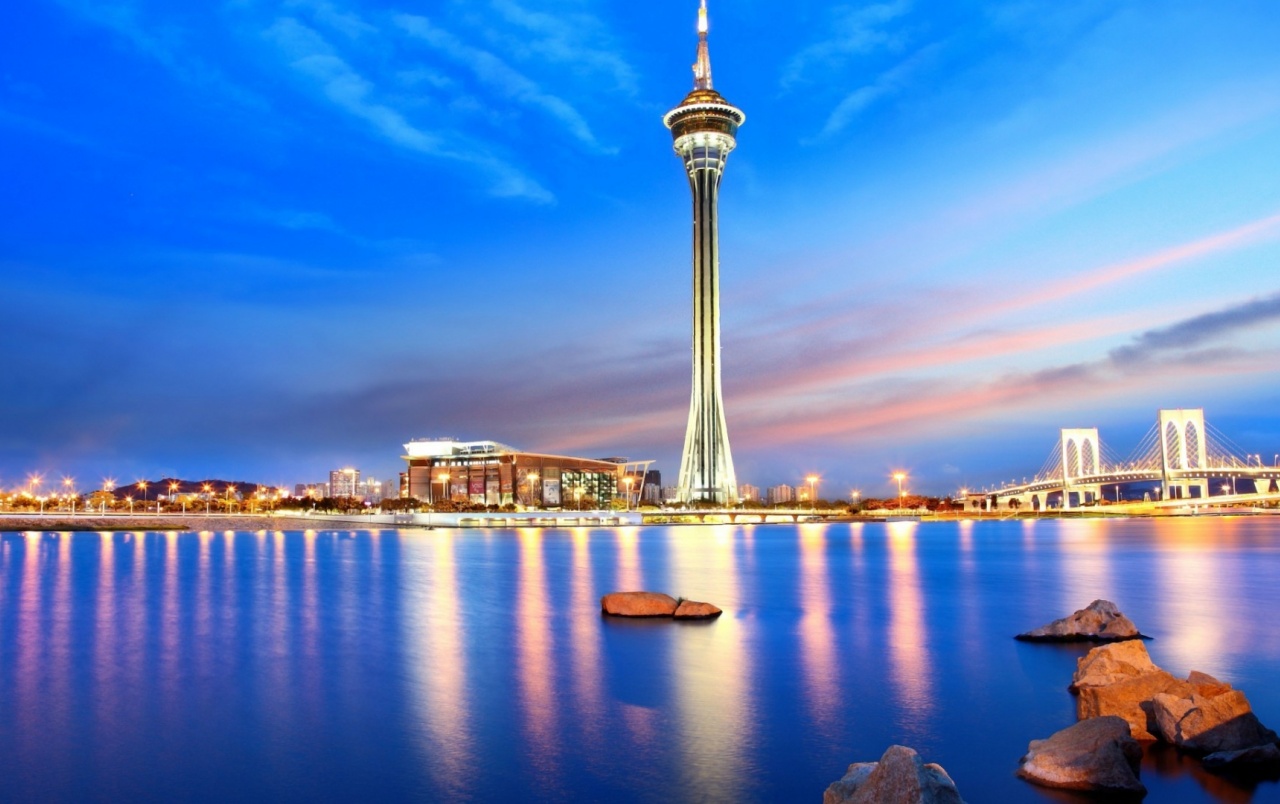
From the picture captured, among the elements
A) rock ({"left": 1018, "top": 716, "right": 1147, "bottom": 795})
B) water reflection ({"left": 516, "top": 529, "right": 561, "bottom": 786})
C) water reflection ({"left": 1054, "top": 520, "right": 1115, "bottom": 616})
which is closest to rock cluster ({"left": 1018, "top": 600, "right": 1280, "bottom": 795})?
rock ({"left": 1018, "top": 716, "right": 1147, "bottom": 795})

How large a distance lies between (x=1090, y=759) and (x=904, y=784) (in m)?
2.95

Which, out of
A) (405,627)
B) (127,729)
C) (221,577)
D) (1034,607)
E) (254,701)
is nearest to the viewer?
(127,729)

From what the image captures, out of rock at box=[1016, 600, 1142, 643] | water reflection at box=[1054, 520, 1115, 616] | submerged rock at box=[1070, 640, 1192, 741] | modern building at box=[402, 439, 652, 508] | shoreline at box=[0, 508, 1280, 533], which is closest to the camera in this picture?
submerged rock at box=[1070, 640, 1192, 741]

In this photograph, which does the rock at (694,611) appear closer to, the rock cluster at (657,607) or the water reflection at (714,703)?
the rock cluster at (657,607)

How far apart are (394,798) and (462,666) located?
7558 mm

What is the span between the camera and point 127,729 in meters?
12.1

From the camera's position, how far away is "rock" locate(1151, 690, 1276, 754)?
9.91 metres

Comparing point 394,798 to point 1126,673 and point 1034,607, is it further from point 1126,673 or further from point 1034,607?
point 1034,607

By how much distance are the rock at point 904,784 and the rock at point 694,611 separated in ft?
47.9

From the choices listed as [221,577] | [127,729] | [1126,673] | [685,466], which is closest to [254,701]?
[127,729]

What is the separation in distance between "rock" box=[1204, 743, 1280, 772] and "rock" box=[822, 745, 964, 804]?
388cm

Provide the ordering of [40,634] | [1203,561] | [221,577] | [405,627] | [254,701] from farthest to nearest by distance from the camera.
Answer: [1203,561] < [221,577] < [405,627] < [40,634] < [254,701]

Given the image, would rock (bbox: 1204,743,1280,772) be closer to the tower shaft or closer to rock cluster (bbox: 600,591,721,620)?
rock cluster (bbox: 600,591,721,620)

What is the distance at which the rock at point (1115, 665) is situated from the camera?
12188 millimetres
